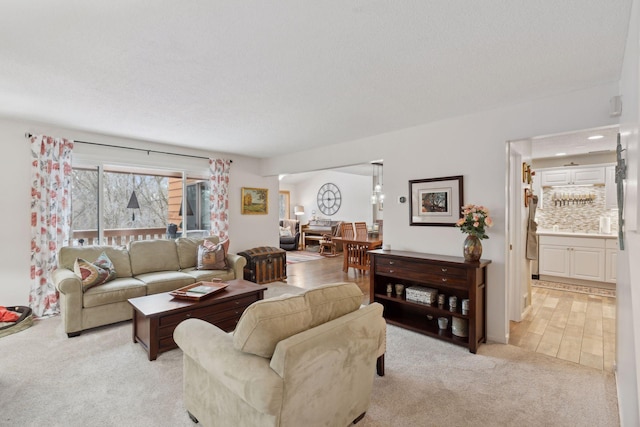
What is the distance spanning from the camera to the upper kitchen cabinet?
5.07m

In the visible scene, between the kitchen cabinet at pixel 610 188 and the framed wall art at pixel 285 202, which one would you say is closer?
the kitchen cabinet at pixel 610 188

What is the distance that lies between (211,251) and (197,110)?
2002mm

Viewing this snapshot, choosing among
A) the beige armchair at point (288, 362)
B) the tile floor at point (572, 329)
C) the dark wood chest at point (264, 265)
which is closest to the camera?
the beige armchair at point (288, 362)

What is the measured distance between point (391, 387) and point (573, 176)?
5160 millimetres

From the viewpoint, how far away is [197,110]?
3.17m

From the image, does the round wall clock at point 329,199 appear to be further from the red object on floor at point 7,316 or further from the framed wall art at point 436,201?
the red object on floor at point 7,316

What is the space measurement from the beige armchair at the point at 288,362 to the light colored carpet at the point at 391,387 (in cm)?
37

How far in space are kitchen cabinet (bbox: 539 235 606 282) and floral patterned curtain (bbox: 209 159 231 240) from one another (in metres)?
5.58

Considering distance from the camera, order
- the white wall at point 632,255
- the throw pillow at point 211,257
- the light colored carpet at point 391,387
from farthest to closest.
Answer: the throw pillow at point 211,257
the light colored carpet at point 391,387
the white wall at point 632,255

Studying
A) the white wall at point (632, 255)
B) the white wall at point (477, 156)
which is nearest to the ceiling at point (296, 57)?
the white wall at point (477, 156)

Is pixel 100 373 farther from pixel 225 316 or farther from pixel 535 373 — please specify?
pixel 535 373

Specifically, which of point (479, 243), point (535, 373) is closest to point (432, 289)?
point (479, 243)

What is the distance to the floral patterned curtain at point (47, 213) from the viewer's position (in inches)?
145

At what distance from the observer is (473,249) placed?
2.98 metres
